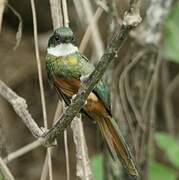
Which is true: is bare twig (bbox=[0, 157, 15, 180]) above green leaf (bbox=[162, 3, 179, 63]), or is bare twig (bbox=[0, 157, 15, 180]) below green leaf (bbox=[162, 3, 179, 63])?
below

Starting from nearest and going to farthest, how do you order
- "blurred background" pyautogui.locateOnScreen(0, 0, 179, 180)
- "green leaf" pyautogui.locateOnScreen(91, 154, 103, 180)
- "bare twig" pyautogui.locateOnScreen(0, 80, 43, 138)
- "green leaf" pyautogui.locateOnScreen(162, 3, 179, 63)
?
"bare twig" pyautogui.locateOnScreen(0, 80, 43, 138), "blurred background" pyautogui.locateOnScreen(0, 0, 179, 180), "green leaf" pyautogui.locateOnScreen(91, 154, 103, 180), "green leaf" pyautogui.locateOnScreen(162, 3, 179, 63)

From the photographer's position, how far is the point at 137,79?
291 cm

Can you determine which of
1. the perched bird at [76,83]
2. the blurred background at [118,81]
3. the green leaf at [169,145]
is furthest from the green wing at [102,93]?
the green leaf at [169,145]

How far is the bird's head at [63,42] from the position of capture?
70.1 inches

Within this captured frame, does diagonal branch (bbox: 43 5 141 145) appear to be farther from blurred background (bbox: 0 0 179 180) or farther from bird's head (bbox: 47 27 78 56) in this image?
blurred background (bbox: 0 0 179 180)

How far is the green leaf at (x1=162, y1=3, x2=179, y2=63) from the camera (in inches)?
123

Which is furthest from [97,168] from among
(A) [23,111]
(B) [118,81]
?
(A) [23,111]

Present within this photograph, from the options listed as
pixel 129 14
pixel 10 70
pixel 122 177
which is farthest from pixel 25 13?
pixel 129 14

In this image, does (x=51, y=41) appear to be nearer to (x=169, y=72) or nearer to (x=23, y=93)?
(x=23, y=93)

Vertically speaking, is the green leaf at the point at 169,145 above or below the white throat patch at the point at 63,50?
below

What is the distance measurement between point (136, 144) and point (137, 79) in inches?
16.5

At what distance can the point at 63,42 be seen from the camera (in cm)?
178

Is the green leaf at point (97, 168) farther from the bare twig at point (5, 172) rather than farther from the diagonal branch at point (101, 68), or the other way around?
the diagonal branch at point (101, 68)

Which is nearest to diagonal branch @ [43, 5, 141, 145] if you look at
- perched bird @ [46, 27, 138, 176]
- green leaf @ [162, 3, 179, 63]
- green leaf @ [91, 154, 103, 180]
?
perched bird @ [46, 27, 138, 176]
